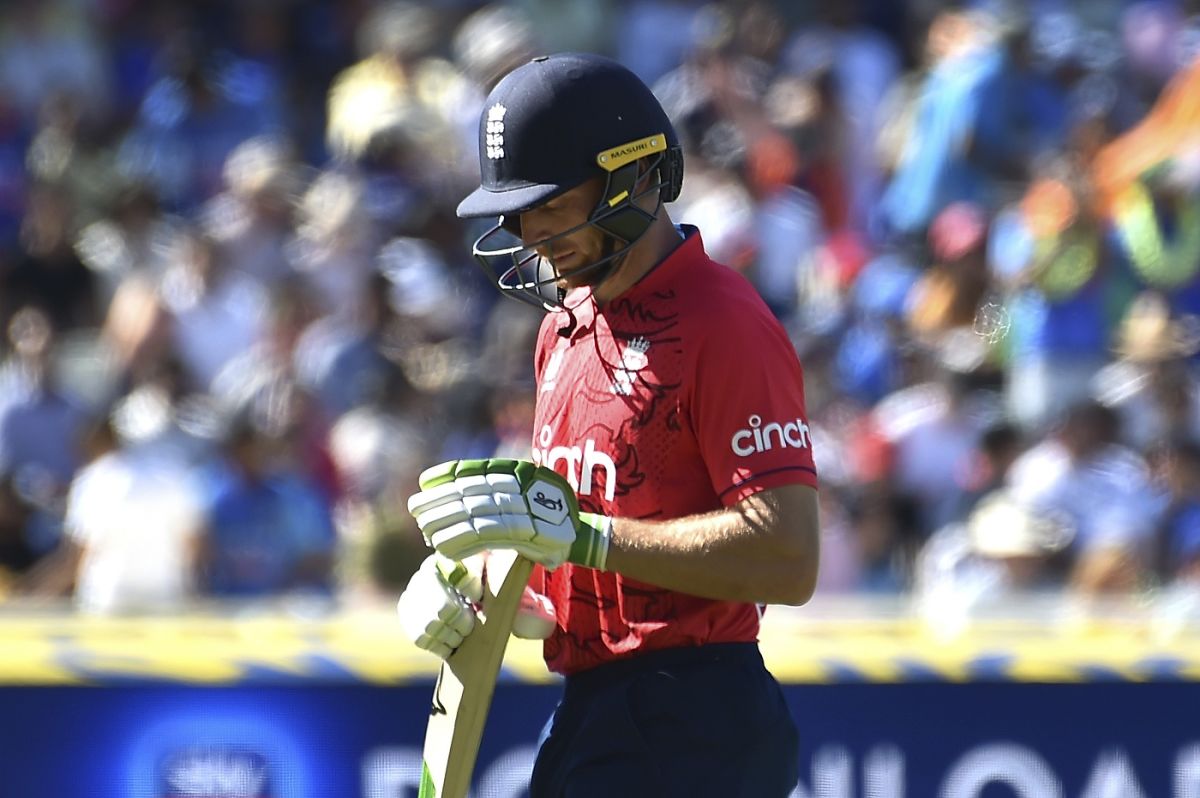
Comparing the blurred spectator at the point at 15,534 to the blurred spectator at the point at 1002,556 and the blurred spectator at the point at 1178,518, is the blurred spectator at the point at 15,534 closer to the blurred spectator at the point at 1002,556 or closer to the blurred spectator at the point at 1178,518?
the blurred spectator at the point at 1002,556

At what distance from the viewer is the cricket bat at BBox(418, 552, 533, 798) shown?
320 centimetres

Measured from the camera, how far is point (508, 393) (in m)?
7.60

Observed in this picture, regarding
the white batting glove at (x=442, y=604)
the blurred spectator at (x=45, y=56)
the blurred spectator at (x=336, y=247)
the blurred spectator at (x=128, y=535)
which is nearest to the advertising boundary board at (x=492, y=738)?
the blurred spectator at (x=128, y=535)

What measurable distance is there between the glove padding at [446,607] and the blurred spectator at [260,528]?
3.84 m

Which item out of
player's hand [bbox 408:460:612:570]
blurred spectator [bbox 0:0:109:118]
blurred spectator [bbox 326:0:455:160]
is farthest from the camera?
blurred spectator [bbox 0:0:109:118]

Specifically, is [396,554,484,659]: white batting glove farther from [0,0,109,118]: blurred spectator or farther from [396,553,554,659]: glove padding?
[0,0,109,118]: blurred spectator

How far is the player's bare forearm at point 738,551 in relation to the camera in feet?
9.85

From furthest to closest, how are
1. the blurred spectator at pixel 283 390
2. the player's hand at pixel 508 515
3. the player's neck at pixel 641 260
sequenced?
the blurred spectator at pixel 283 390 → the player's neck at pixel 641 260 → the player's hand at pixel 508 515

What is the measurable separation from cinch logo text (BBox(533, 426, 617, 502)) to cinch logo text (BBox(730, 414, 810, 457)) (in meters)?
0.25

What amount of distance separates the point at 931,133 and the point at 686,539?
6.07 meters

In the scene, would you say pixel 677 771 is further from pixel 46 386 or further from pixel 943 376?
pixel 46 386

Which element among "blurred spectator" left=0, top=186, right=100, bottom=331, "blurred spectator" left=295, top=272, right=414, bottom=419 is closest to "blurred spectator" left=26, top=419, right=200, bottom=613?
"blurred spectator" left=295, top=272, right=414, bottom=419

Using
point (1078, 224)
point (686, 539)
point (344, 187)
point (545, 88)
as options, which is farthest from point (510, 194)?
point (344, 187)

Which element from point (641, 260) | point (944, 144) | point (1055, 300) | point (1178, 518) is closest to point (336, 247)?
point (944, 144)
